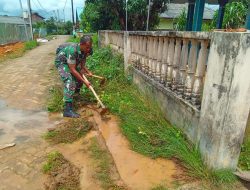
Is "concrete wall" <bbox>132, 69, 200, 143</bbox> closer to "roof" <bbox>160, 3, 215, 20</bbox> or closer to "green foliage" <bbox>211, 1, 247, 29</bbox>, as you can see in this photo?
"green foliage" <bbox>211, 1, 247, 29</bbox>

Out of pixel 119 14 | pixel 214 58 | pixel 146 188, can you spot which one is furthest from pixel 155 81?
pixel 119 14

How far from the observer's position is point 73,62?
4.42 meters

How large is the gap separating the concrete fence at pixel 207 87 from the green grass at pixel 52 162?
5.36 feet

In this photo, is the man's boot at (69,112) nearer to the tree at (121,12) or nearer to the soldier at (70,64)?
the soldier at (70,64)

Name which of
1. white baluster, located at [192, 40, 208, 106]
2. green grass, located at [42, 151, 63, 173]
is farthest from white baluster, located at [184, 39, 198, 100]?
green grass, located at [42, 151, 63, 173]

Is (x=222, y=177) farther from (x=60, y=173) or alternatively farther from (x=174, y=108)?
(x=60, y=173)

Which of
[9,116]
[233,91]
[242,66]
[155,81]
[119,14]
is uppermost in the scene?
[119,14]

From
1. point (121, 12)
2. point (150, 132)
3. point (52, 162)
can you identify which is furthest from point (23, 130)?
point (121, 12)

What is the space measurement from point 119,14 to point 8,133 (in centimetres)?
1009

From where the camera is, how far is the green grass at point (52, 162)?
2904 millimetres

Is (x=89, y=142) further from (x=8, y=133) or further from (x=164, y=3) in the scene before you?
(x=164, y=3)

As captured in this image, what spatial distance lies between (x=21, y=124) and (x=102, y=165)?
2.04m

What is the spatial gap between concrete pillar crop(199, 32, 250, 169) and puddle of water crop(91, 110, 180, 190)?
46 centimetres

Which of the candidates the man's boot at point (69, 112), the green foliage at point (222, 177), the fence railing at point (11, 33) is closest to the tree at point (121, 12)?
the man's boot at point (69, 112)
